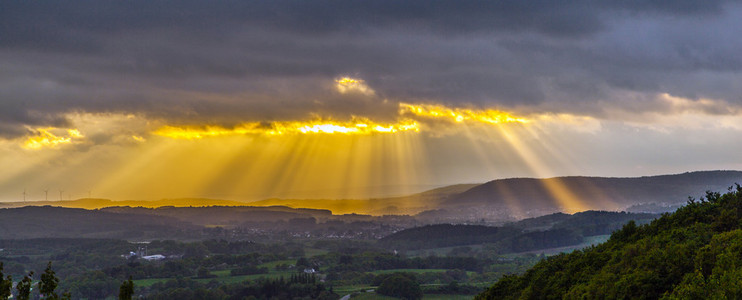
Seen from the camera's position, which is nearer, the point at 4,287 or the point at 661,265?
the point at 4,287

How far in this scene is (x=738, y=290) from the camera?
35875 millimetres

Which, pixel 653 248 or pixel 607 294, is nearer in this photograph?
pixel 607 294

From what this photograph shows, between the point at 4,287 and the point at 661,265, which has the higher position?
the point at 4,287

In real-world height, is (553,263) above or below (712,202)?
below

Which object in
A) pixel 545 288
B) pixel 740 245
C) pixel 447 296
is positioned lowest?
pixel 447 296

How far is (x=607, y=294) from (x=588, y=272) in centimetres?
1583

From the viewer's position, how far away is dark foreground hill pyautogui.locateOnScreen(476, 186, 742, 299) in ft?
143

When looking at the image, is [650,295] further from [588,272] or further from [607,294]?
[588,272]

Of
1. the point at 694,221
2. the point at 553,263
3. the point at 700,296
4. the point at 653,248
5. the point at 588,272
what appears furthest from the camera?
the point at 553,263

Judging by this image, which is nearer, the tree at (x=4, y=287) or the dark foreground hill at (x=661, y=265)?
the tree at (x=4, y=287)

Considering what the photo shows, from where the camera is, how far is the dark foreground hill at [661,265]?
43.5m

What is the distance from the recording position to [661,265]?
53625 millimetres

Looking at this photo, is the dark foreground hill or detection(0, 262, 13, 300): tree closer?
detection(0, 262, 13, 300): tree

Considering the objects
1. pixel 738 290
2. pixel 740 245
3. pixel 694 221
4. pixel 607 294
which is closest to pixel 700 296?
pixel 738 290
